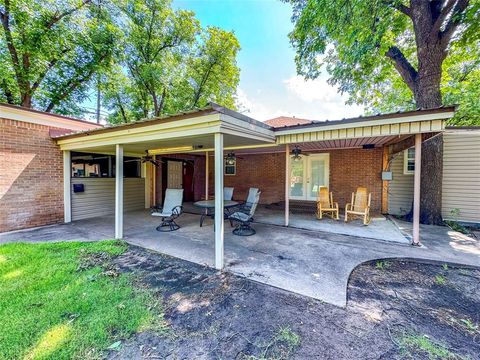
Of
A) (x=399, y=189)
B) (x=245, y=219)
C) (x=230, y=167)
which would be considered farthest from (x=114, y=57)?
(x=399, y=189)

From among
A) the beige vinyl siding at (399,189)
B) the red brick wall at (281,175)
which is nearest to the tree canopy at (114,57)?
the red brick wall at (281,175)

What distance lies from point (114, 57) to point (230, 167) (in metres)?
8.51

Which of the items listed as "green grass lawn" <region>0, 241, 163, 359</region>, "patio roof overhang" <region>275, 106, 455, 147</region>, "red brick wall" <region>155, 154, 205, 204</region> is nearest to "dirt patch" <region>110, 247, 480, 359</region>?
"green grass lawn" <region>0, 241, 163, 359</region>

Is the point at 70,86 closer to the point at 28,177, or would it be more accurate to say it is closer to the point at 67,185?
the point at 67,185

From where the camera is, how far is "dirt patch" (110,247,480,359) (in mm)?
1841

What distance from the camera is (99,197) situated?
7.42m

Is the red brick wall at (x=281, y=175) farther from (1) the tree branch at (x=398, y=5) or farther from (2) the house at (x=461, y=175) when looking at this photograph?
(1) the tree branch at (x=398, y=5)

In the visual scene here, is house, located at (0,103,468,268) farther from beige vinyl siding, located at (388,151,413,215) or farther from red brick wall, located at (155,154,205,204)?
beige vinyl siding, located at (388,151,413,215)

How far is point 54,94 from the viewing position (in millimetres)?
10359

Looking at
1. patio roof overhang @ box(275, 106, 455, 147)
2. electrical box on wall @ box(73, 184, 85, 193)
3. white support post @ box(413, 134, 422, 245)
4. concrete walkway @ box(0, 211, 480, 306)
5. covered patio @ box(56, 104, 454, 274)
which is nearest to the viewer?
concrete walkway @ box(0, 211, 480, 306)

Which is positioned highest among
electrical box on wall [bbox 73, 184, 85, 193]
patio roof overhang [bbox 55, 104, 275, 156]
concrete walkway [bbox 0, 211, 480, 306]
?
patio roof overhang [bbox 55, 104, 275, 156]

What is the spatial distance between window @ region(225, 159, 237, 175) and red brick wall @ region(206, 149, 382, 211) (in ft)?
1.88

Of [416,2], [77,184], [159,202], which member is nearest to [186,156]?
[159,202]

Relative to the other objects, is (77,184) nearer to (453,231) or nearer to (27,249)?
(27,249)
